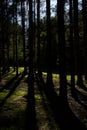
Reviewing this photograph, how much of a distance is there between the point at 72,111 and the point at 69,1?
11607mm

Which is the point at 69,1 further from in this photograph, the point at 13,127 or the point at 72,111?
the point at 13,127

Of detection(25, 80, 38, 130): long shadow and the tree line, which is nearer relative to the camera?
detection(25, 80, 38, 130): long shadow

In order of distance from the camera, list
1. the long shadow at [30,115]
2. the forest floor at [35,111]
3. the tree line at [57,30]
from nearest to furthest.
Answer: the long shadow at [30,115], the forest floor at [35,111], the tree line at [57,30]

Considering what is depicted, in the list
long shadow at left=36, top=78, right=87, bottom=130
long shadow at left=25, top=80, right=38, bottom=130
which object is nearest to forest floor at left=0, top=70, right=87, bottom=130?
long shadow at left=25, top=80, right=38, bottom=130

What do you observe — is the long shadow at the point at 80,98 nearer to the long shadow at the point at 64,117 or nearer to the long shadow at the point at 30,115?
the long shadow at the point at 64,117

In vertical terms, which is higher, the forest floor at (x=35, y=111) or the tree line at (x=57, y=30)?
the tree line at (x=57, y=30)

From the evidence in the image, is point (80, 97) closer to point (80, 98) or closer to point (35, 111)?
point (80, 98)

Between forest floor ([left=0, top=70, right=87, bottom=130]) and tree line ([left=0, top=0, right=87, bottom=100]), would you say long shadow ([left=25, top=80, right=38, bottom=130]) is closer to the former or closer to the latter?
forest floor ([left=0, top=70, right=87, bottom=130])

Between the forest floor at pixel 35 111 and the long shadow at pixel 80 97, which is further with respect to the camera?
the long shadow at pixel 80 97

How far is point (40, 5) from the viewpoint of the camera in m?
33.3

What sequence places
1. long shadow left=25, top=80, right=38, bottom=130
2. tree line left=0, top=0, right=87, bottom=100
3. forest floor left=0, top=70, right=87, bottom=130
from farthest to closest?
tree line left=0, top=0, right=87, bottom=100
forest floor left=0, top=70, right=87, bottom=130
long shadow left=25, top=80, right=38, bottom=130

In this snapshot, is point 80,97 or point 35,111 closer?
point 35,111

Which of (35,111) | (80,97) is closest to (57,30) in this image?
(80,97)

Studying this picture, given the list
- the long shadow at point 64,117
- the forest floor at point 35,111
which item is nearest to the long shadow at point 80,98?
the forest floor at point 35,111
